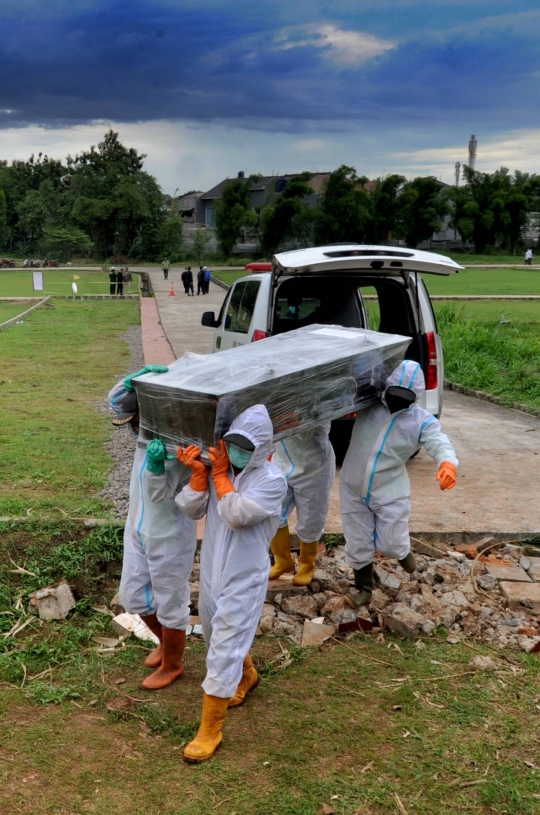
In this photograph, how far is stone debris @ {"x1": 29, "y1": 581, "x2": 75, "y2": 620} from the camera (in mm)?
4355

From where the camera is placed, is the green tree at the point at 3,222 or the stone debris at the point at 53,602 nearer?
the stone debris at the point at 53,602

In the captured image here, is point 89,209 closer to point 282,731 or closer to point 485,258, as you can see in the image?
point 485,258

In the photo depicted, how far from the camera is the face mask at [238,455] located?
3066 mm

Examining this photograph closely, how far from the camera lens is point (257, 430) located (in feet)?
10.1

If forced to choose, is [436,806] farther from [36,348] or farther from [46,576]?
[36,348]

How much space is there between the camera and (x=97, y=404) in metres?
10.1

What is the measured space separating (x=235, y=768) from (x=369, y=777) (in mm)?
535

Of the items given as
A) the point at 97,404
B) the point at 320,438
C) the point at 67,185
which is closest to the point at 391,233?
the point at 67,185

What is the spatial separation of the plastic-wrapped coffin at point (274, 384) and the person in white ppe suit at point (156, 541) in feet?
0.39

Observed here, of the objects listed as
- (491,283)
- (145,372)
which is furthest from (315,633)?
(491,283)

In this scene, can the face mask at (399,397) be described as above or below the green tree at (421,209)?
below

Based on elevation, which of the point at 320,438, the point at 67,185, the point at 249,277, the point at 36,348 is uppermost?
the point at 67,185

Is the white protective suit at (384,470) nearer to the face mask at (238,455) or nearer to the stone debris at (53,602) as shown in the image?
the face mask at (238,455)

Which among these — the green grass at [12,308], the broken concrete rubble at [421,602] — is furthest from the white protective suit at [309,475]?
the green grass at [12,308]
